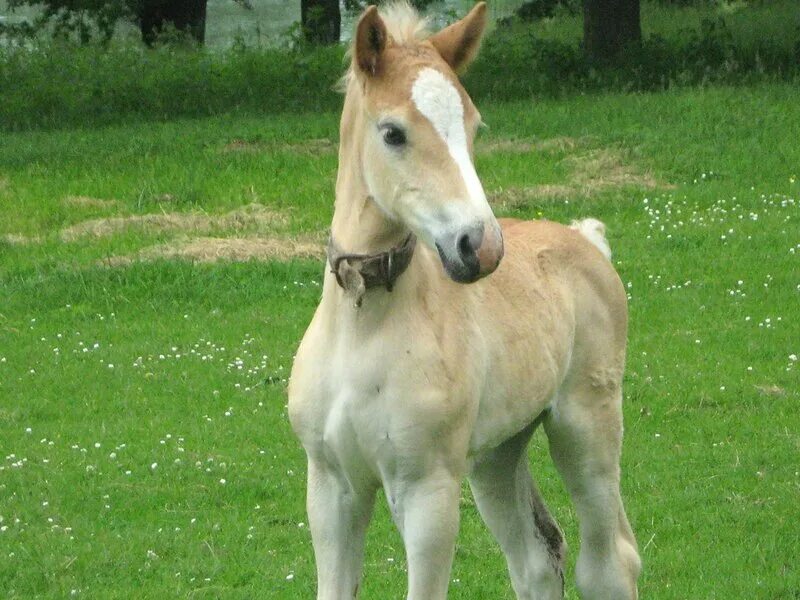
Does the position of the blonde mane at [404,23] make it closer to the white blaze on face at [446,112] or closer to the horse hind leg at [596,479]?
the white blaze on face at [446,112]

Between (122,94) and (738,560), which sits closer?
(738,560)

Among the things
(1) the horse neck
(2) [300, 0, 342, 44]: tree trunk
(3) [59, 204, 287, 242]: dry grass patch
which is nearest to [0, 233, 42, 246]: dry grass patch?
(3) [59, 204, 287, 242]: dry grass patch

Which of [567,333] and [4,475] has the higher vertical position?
[567,333]

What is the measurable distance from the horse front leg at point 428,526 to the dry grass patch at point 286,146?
10748 millimetres

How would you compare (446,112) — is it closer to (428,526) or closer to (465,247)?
(465,247)

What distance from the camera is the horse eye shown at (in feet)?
13.0

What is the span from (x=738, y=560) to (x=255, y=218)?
705 cm

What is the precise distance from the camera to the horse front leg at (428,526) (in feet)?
13.5

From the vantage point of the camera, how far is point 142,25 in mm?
25250

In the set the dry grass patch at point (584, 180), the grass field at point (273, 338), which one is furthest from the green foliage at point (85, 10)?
the dry grass patch at point (584, 180)

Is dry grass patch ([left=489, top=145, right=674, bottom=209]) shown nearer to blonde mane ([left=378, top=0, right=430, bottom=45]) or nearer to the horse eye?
blonde mane ([left=378, top=0, right=430, bottom=45])

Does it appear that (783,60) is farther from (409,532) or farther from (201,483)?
(409,532)

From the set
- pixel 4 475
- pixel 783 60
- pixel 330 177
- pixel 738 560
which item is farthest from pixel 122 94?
pixel 738 560

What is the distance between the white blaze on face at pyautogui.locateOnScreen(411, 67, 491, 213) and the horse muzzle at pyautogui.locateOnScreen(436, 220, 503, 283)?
0.16m
